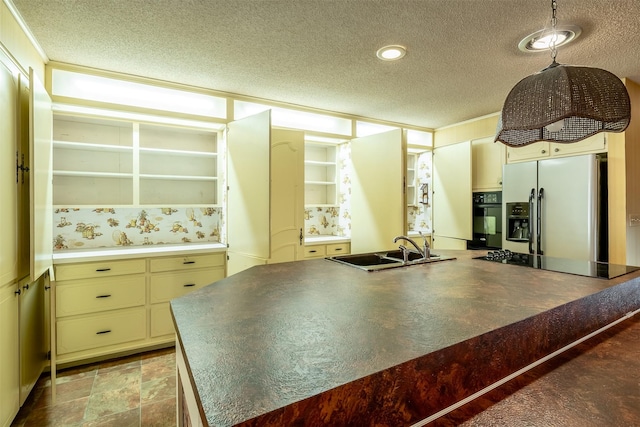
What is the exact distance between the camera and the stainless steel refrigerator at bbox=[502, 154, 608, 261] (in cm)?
277

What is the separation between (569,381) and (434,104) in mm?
3103

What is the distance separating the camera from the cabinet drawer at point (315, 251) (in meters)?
3.54

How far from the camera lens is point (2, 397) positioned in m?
1.67

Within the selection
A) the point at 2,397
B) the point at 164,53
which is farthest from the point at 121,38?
the point at 2,397

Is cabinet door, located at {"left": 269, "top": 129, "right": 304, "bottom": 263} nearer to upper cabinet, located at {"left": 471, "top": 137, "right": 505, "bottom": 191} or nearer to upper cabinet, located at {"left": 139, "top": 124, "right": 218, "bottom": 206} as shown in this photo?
upper cabinet, located at {"left": 139, "top": 124, "right": 218, "bottom": 206}

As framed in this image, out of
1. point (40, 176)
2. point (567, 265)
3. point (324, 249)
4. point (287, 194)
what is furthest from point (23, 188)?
point (567, 265)

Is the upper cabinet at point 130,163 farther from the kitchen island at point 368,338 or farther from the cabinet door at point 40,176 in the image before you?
the kitchen island at point 368,338

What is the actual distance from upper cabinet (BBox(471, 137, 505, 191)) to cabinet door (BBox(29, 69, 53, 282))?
413 centimetres

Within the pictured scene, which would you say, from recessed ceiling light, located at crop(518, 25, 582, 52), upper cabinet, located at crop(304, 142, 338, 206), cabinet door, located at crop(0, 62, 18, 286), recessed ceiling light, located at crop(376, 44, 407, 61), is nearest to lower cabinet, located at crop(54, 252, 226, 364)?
cabinet door, located at crop(0, 62, 18, 286)

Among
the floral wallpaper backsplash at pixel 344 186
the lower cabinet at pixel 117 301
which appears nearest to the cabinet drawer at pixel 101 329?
the lower cabinet at pixel 117 301

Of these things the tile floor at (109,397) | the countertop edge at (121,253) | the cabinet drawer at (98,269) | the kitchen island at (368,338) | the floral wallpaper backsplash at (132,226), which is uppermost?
the floral wallpaper backsplash at (132,226)

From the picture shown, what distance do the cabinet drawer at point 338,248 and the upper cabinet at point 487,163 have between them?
177 centimetres

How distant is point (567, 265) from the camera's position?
1955 millimetres

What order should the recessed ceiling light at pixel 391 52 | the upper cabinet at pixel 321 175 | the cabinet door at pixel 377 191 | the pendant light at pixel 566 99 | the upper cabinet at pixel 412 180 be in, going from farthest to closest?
the upper cabinet at pixel 412 180 < the upper cabinet at pixel 321 175 < the cabinet door at pixel 377 191 < the recessed ceiling light at pixel 391 52 < the pendant light at pixel 566 99
